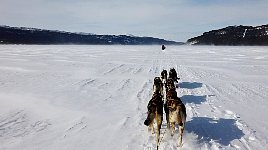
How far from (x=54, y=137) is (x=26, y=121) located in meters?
1.55

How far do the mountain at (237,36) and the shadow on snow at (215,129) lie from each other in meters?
117

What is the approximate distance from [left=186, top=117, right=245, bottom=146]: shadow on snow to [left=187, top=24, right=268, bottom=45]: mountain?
383 ft

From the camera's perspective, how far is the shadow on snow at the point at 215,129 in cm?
631

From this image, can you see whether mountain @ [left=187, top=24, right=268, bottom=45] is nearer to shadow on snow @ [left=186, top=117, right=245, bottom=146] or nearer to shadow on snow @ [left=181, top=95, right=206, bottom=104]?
shadow on snow @ [left=181, top=95, right=206, bottom=104]

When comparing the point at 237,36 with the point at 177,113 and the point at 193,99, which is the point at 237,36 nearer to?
the point at 193,99

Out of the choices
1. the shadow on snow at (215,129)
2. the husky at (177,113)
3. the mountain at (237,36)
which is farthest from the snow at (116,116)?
the mountain at (237,36)

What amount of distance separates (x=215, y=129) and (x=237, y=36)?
144 m

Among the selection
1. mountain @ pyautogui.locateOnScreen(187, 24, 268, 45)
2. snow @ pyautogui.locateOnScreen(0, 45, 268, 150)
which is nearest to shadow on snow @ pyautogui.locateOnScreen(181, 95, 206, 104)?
snow @ pyautogui.locateOnScreen(0, 45, 268, 150)

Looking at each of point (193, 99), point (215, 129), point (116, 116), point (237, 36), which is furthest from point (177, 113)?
point (237, 36)

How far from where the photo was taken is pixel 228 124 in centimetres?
732

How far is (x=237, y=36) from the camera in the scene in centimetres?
14262

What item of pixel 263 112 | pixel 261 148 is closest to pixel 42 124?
pixel 261 148

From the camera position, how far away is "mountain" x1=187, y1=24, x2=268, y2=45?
128m

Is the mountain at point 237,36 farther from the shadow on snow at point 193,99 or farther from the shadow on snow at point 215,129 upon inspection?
the shadow on snow at point 215,129
